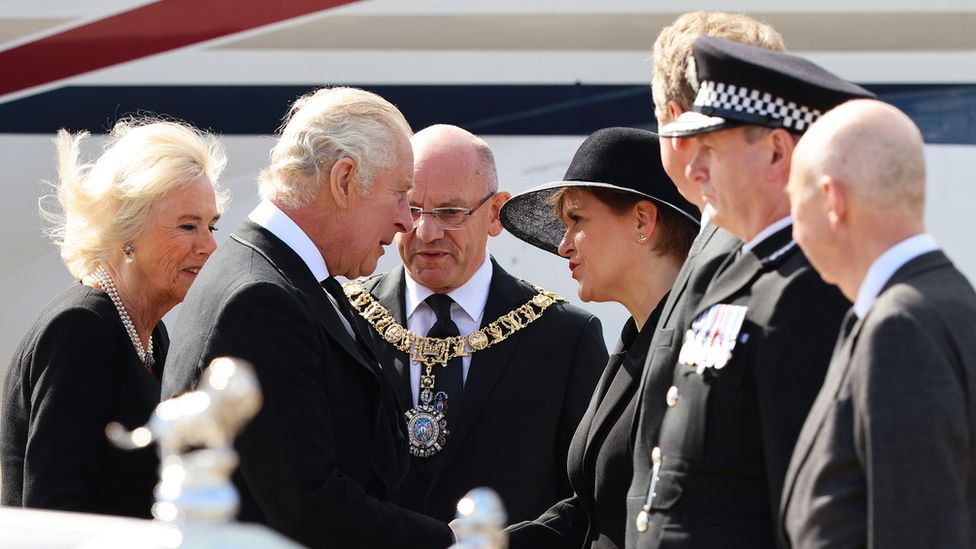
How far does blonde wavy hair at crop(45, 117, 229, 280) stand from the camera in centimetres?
303

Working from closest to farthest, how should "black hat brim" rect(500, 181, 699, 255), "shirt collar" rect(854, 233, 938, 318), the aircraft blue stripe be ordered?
"shirt collar" rect(854, 233, 938, 318) → "black hat brim" rect(500, 181, 699, 255) → the aircraft blue stripe

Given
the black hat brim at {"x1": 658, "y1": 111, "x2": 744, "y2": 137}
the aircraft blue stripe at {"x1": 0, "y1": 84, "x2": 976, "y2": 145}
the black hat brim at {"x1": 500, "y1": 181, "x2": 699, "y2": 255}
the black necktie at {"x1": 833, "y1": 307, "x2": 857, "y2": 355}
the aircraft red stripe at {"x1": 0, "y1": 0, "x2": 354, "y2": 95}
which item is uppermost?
the aircraft red stripe at {"x1": 0, "y1": 0, "x2": 354, "y2": 95}

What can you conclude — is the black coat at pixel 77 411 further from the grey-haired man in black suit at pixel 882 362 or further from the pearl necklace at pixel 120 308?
the grey-haired man in black suit at pixel 882 362

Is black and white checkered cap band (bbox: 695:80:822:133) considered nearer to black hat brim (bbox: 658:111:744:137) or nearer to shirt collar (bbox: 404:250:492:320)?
black hat brim (bbox: 658:111:744:137)

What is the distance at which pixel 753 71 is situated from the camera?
204 centimetres

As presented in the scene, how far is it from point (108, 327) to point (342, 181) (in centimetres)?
67

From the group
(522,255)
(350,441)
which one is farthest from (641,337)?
(522,255)

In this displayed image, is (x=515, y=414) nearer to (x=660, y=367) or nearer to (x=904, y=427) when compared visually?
(x=660, y=367)

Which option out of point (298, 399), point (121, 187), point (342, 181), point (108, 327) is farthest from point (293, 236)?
point (121, 187)

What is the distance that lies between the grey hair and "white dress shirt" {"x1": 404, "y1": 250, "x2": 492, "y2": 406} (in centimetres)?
77

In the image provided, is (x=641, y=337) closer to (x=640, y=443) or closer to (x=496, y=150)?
A: (x=640, y=443)

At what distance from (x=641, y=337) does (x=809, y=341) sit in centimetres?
70

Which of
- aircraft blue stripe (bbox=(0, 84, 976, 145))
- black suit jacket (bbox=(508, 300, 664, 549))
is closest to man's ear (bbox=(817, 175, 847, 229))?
black suit jacket (bbox=(508, 300, 664, 549))

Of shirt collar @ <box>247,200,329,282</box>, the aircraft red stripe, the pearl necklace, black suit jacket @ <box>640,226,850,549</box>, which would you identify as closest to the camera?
black suit jacket @ <box>640,226,850,549</box>
